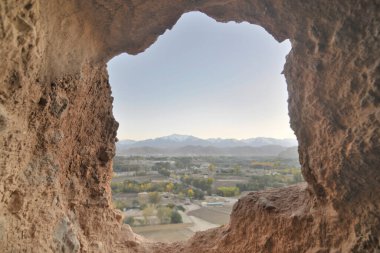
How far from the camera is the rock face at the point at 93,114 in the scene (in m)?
3.05

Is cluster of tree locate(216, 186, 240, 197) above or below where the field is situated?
above

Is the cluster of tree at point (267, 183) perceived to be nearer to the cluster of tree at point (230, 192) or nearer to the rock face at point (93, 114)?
the cluster of tree at point (230, 192)

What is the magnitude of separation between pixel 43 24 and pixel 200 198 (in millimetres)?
27857

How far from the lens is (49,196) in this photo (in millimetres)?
3746

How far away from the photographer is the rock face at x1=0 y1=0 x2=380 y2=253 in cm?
305

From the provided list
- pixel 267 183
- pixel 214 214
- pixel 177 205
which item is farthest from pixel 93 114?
pixel 267 183

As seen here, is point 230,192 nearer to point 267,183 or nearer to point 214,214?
point 267,183

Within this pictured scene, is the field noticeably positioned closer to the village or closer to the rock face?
the village

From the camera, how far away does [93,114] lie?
576 cm

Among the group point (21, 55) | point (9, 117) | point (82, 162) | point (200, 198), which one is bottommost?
point (200, 198)

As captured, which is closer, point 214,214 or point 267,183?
point 214,214

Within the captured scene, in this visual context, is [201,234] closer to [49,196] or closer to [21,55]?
[49,196]

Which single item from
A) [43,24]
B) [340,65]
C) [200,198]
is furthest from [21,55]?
[200,198]

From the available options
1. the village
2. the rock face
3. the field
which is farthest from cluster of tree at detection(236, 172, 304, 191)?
the rock face
